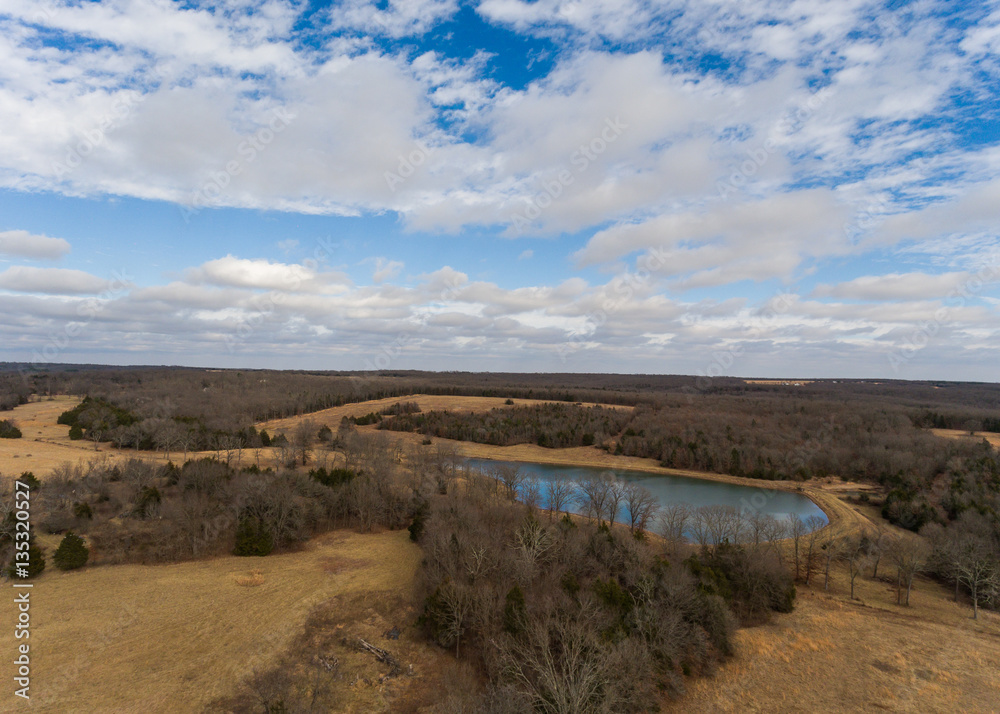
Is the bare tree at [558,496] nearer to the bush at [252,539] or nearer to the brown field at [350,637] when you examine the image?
the brown field at [350,637]

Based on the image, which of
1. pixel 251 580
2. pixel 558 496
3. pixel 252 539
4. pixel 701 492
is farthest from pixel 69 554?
pixel 701 492

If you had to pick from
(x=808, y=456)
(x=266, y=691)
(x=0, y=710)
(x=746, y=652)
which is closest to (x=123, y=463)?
(x=0, y=710)

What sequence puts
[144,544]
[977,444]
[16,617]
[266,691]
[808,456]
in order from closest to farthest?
[266,691] → [16,617] → [144,544] → [977,444] → [808,456]

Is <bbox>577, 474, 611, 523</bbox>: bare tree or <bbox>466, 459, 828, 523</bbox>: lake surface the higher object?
<bbox>577, 474, 611, 523</bbox>: bare tree

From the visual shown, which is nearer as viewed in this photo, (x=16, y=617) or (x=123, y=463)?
(x=16, y=617)

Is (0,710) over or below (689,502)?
over

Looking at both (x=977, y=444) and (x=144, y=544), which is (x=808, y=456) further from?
(x=144, y=544)

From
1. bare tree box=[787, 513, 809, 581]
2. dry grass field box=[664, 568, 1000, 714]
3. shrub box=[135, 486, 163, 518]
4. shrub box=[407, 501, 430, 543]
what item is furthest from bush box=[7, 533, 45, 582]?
bare tree box=[787, 513, 809, 581]

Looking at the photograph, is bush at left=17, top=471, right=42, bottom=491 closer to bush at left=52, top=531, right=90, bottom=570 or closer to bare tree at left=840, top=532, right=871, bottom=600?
bush at left=52, top=531, right=90, bottom=570
